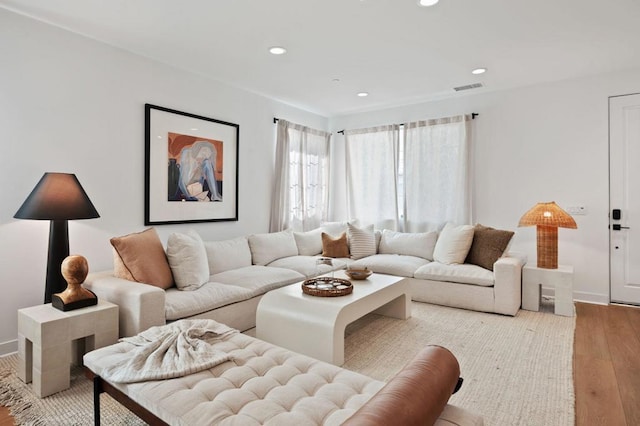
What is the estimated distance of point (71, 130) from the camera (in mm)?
3039

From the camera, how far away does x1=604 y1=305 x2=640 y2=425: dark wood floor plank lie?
2.12m

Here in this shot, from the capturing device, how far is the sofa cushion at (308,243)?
4.93 meters

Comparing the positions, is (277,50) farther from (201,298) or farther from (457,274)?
(457,274)

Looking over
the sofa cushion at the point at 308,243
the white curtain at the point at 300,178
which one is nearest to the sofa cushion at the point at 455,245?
the sofa cushion at the point at 308,243

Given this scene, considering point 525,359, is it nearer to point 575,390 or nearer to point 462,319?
point 575,390

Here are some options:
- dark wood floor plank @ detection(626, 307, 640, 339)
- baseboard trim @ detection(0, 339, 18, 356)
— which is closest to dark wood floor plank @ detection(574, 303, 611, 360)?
dark wood floor plank @ detection(626, 307, 640, 339)

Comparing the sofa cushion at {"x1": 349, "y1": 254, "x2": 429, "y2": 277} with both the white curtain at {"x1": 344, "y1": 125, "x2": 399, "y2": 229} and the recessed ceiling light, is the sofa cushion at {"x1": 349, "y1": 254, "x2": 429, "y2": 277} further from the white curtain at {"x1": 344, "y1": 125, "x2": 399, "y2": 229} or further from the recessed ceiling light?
the recessed ceiling light

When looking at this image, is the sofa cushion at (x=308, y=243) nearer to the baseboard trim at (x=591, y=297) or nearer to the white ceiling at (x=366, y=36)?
the white ceiling at (x=366, y=36)

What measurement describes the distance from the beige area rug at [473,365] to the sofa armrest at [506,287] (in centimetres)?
11

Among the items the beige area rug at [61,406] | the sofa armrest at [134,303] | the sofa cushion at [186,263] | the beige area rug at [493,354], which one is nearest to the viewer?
the beige area rug at [61,406]

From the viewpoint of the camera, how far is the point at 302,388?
59.7 inches

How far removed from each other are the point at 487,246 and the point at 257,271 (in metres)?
2.64

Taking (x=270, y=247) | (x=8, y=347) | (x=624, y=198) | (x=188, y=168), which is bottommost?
(x=8, y=347)

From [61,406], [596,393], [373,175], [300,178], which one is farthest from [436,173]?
[61,406]
